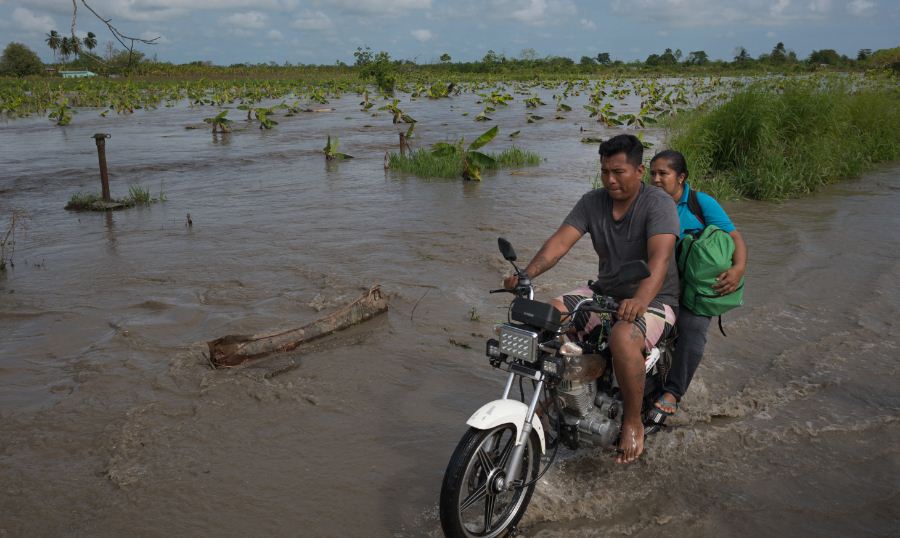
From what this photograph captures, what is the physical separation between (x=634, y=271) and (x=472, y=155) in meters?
11.4

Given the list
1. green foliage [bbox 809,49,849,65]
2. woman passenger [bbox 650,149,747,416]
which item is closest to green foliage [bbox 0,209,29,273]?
woman passenger [bbox 650,149,747,416]

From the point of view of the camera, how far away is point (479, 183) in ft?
45.8

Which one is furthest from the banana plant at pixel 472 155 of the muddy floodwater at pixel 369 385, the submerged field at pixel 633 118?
the muddy floodwater at pixel 369 385

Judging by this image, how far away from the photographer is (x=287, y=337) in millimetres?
5602

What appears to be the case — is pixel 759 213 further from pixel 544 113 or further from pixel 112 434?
pixel 544 113

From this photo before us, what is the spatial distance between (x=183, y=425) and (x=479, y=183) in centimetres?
1006

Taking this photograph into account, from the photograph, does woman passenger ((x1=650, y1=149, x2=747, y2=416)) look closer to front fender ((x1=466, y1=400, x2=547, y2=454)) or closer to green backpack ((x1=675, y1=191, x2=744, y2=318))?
green backpack ((x1=675, y1=191, x2=744, y2=318))

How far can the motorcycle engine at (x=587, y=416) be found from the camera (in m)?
3.53

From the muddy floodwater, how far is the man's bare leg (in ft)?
1.11

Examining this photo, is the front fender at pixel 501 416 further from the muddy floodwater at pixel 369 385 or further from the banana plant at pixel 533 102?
the banana plant at pixel 533 102

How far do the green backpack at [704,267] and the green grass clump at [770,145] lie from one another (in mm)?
8221

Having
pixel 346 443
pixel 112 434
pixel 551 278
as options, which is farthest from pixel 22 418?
pixel 551 278

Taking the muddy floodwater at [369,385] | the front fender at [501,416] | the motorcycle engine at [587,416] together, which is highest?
the front fender at [501,416]

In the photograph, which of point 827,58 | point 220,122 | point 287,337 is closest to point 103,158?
point 287,337
